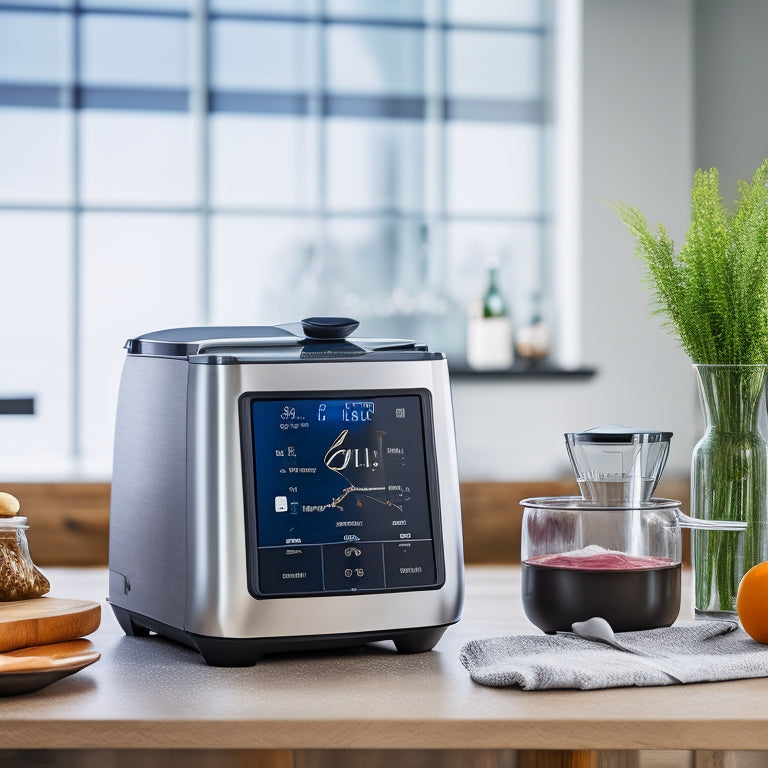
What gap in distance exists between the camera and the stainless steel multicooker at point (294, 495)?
2.24 ft

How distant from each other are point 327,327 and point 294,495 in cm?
13

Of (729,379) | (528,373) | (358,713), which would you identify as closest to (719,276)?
(729,379)

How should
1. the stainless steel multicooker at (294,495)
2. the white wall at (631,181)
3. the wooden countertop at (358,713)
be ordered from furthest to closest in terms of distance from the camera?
the white wall at (631,181)
the stainless steel multicooker at (294,495)
the wooden countertop at (358,713)

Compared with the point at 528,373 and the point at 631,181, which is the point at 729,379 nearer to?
the point at 528,373

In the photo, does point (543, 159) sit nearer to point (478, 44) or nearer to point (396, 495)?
point (478, 44)

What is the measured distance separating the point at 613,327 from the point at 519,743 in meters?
2.98

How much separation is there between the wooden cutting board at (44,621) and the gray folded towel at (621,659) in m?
0.28

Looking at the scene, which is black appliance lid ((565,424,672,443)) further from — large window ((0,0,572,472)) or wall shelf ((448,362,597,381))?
large window ((0,0,572,472))

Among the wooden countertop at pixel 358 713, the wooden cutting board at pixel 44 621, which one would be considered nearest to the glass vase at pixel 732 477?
the wooden countertop at pixel 358 713

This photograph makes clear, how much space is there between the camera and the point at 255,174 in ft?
11.9

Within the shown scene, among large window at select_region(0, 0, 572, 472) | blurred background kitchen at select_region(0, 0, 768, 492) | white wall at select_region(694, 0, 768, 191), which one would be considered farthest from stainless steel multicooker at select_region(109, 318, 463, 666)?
white wall at select_region(694, 0, 768, 191)

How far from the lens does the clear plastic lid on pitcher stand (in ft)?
2.59

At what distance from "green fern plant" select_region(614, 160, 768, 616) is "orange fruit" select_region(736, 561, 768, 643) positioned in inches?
3.3

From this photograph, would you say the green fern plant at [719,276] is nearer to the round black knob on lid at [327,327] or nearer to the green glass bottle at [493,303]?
the round black knob on lid at [327,327]
